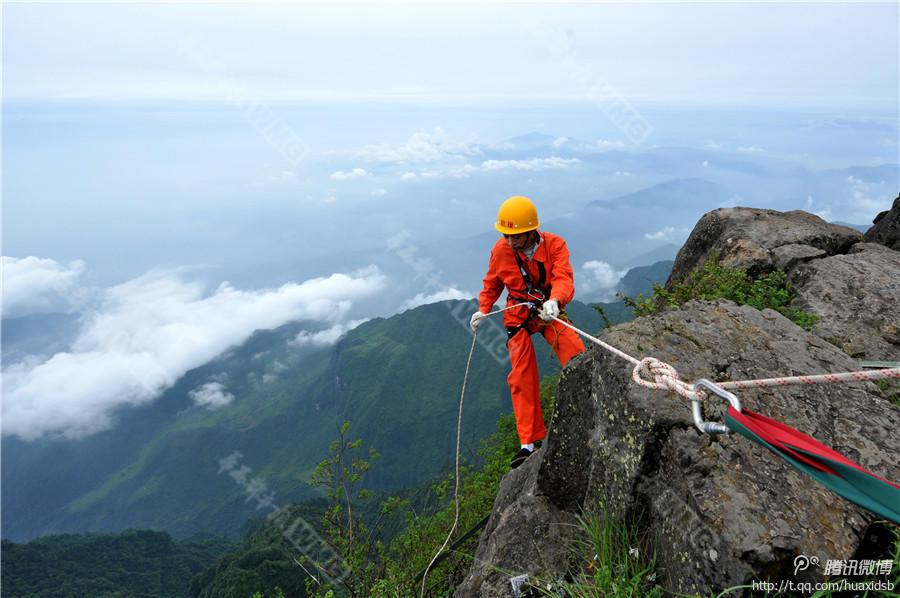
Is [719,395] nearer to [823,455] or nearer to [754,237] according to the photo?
[823,455]

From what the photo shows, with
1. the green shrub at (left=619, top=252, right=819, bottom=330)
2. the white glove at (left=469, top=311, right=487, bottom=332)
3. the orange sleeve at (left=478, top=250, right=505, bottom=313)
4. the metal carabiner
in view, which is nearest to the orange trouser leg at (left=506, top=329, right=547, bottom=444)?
the white glove at (left=469, top=311, right=487, bottom=332)

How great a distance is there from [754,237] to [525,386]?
6437 mm

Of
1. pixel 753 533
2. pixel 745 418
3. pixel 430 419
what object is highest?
pixel 745 418

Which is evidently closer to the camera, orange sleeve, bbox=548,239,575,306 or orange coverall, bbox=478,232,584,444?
orange sleeve, bbox=548,239,575,306

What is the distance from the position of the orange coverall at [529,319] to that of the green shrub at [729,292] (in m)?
1.43

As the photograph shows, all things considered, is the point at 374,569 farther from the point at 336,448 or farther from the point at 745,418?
the point at 745,418

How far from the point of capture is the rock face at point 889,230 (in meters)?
9.82

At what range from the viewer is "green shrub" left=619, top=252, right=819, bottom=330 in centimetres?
695

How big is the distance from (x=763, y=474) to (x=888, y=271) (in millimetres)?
6627

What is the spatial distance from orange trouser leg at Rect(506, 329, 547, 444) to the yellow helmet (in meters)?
1.37

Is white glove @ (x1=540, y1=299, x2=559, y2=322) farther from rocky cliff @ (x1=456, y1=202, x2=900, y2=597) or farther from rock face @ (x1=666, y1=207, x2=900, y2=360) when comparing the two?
rock face @ (x1=666, y1=207, x2=900, y2=360)

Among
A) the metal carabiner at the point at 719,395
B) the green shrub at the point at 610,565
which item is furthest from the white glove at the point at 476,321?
the metal carabiner at the point at 719,395

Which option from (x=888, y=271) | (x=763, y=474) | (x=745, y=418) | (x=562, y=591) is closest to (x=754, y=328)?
(x=763, y=474)

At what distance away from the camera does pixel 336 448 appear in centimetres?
768
